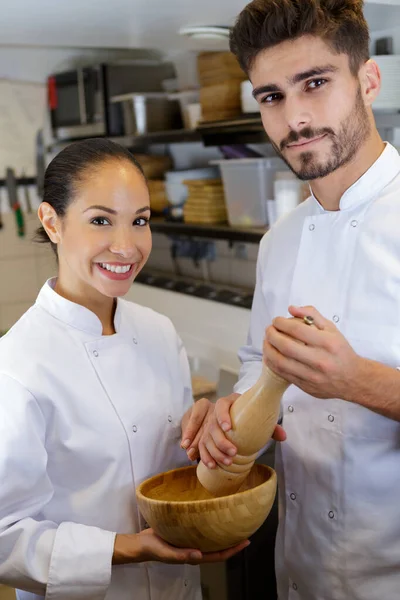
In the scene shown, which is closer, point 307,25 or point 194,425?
point 307,25

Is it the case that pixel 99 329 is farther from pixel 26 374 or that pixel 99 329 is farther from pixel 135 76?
pixel 135 76

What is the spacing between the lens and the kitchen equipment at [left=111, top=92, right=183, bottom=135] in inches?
112

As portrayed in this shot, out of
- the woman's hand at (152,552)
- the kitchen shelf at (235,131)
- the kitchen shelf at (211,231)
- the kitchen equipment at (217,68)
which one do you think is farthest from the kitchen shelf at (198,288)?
the woman's hand at (152,552)

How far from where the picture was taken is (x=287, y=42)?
114cm

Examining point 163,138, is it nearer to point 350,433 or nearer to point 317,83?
point 317,83

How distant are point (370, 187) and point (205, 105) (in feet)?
4.41

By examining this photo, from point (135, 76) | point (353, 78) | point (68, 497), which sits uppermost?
point (135, 76)

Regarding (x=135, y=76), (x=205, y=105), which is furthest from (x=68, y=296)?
(x=135, y=76)

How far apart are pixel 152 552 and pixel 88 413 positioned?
24 centimetres

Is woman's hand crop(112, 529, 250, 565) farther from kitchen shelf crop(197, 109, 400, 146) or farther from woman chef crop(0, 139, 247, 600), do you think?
kitchen shelf crop(197, 109, 400, 146)

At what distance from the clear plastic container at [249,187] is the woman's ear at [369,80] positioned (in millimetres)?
1095

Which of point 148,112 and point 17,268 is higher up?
point 148,112

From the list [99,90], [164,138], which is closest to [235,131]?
[164,138]

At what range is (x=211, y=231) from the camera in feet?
8.25
